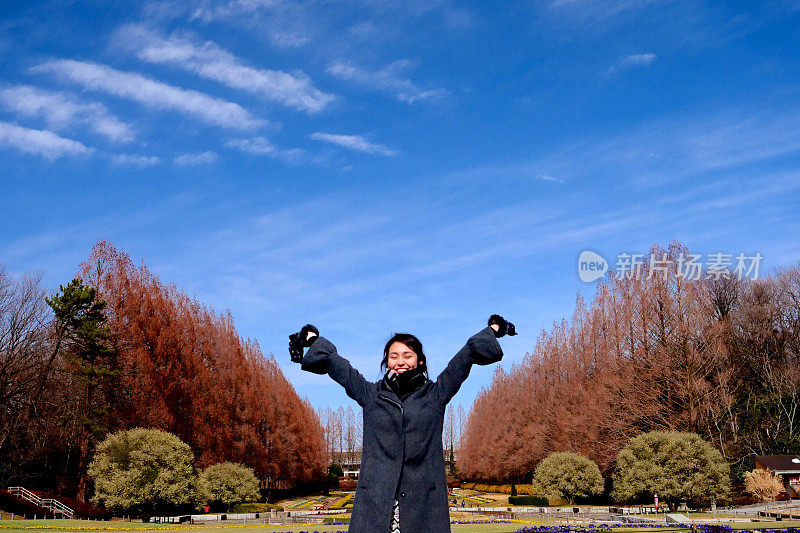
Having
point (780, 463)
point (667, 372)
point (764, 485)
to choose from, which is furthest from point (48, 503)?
point (780, 463)

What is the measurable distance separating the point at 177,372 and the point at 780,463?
99.1ft

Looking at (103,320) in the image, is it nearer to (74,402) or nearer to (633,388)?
(74,402)

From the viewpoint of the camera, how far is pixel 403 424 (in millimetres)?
3861

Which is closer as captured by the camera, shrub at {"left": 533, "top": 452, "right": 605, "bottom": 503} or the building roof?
shrub at {"left": 533, "top": 452, "right": 605, "bottom": 503}

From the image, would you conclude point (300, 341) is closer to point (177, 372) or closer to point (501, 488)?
point (177, 372)

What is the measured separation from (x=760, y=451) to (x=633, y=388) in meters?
10.1

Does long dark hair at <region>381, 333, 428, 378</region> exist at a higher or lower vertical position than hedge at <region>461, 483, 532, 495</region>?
higher

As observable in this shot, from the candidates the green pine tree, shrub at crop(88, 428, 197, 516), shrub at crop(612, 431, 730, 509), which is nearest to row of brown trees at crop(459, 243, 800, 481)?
shrub at crop(612, 431, 730, 509)

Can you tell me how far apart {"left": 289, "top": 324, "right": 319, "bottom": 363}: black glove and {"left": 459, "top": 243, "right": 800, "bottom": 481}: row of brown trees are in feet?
109

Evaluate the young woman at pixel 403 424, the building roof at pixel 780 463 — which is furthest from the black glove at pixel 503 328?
the building roof at pixel 780 463

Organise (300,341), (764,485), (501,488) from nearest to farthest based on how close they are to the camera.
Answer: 1. (300,341)
2. (764,485)
3. (501,488)

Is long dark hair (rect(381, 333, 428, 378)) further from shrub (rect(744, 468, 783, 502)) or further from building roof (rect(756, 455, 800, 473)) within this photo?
building roof (rect(756, 455, 800, 473))

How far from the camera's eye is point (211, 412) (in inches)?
1368

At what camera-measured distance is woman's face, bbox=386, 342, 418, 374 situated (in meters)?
4.07
